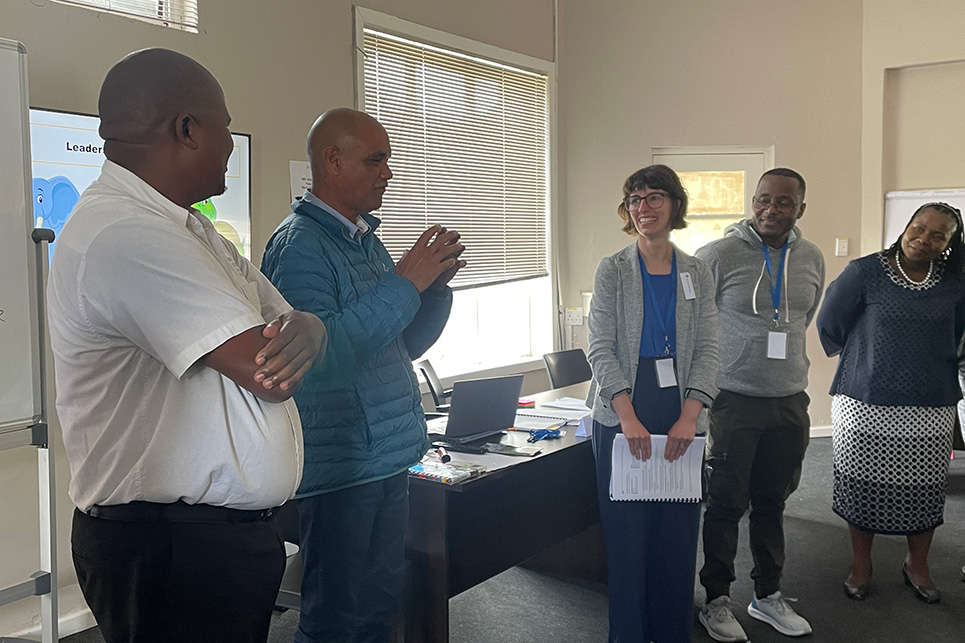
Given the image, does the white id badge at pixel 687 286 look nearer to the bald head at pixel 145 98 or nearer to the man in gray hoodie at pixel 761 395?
the man in gray hoodie at pixel 761 395

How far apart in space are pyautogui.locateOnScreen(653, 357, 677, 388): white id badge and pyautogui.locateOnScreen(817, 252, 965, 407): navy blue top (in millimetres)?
1060

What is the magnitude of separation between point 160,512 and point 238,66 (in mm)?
2749

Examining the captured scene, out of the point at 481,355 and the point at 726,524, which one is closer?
the point at 726,524

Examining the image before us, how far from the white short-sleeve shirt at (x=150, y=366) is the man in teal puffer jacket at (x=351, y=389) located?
446mm

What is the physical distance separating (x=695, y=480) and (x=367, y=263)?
1.19m

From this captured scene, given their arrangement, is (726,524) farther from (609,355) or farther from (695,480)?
(609,355)

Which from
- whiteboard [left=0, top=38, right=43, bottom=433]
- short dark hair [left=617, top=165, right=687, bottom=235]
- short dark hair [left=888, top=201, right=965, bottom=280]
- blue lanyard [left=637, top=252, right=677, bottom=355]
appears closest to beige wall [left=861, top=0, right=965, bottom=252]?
short dark hair [left=888, top=201, right=965, bottom=280]

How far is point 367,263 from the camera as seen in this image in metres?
1.84

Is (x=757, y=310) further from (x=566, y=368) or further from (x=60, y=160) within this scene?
(x=60, y=160)

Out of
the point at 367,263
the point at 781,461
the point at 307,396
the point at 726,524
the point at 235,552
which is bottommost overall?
the point at 726,524

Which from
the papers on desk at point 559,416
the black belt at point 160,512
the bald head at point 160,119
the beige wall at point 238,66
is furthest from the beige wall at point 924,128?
the black belt at point 160,512

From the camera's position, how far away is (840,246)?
595 cm

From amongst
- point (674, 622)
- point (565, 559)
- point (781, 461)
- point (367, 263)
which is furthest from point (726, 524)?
point (367, 263)

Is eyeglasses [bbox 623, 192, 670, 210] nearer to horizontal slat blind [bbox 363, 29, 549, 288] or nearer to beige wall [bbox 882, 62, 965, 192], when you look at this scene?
horizontal slat blind [bbox 363, 29, 549, 288]
